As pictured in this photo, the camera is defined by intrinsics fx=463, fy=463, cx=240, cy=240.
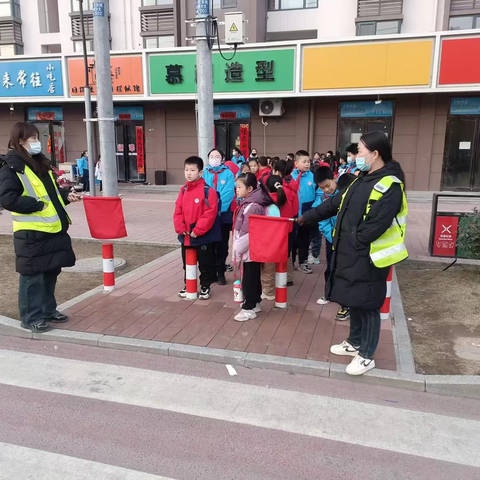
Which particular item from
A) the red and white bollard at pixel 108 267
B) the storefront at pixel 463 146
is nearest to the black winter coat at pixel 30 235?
the red and white bollard at pixel 108 267

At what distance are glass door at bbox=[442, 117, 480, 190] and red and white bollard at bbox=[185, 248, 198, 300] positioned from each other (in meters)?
13.6

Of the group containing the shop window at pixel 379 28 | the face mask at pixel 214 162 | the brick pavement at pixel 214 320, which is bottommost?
the brick pavement at pixel 214 320

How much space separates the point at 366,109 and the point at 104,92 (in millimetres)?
11698

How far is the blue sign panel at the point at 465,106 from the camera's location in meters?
15.7

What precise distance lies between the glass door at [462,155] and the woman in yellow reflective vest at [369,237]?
560 inches

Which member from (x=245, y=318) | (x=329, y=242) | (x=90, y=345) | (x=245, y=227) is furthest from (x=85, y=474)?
(x=329, y=242)

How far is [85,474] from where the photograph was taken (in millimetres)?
2793

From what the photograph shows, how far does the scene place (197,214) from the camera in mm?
5434

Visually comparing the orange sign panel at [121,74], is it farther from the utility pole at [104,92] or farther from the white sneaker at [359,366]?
the white sneaker at [359,366]

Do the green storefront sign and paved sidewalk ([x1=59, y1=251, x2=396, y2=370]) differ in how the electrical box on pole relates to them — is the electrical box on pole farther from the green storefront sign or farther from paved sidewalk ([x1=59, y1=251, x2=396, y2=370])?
the green storefront sign

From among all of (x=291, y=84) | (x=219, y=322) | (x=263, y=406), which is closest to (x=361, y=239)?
(x=263, y=406)

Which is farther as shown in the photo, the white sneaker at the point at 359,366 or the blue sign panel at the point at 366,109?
the blue sign panel at the point at 366,109

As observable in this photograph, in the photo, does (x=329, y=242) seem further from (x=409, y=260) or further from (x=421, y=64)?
(x=421, y=64)

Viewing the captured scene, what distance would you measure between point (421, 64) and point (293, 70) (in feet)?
13.4
